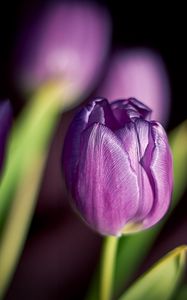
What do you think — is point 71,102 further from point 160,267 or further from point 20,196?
point 160,267

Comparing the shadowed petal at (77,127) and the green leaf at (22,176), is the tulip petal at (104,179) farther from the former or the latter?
the green leaf at (22,176)

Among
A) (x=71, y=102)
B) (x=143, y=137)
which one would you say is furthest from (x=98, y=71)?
(x=143, y=137)

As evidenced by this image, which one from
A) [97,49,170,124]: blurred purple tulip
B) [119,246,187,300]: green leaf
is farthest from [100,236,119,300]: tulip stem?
[97,49,170,124]: blurred purple tulip

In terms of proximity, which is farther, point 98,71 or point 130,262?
point 98,71

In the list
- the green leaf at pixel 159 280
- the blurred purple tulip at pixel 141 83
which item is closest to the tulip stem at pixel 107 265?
the green leaf at pixel 159 280

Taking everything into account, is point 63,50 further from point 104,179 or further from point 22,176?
point 104,179

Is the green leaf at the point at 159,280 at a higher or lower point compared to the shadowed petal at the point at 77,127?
lower
